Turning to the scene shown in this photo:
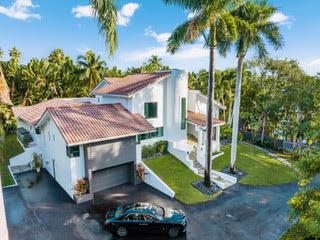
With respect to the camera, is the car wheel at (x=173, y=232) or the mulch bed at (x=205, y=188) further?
the mulch bed at (x=205, y=188)

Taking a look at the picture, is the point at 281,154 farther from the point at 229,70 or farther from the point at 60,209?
the point at 60,209

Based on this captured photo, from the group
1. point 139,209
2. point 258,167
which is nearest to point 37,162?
point 139,209

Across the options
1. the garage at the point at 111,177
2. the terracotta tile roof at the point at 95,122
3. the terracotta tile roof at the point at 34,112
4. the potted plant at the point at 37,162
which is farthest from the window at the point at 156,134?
the potted plant at the point at 37,162

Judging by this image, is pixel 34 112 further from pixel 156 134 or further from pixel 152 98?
pixel 156 134

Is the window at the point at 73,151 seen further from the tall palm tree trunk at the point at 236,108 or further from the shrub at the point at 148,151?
the tall palm tree trunk at the point at 236,108

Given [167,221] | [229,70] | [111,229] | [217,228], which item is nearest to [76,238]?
[111,229]

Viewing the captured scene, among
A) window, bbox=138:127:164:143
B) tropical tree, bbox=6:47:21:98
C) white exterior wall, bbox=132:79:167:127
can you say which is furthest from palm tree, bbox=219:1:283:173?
tropical tree, bbox=6:47:21:98

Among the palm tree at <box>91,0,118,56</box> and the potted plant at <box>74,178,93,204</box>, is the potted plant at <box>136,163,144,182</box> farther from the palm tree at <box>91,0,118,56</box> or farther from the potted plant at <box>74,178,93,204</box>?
the palm tree at <box>91,0,118,56</box>
